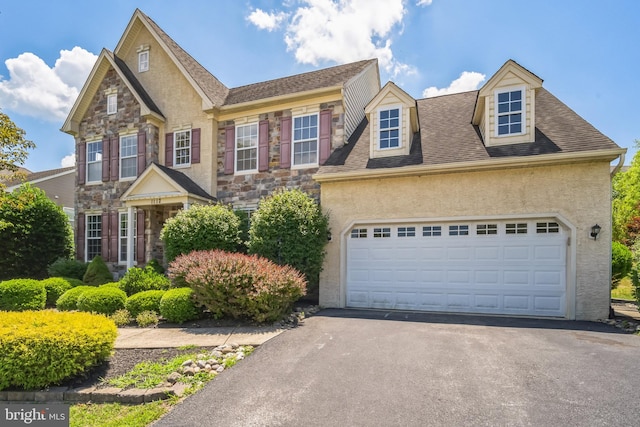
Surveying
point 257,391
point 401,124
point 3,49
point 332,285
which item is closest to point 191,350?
point 257,391

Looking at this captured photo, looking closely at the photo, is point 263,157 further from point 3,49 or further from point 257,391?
point 257,391

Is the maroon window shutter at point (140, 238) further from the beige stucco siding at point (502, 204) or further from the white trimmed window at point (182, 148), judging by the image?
the beige stucco siding at point (502, 204)

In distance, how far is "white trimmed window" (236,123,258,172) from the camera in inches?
520

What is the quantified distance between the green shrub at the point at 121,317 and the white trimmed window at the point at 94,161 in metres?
9.00

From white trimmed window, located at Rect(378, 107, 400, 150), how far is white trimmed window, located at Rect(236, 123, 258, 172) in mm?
5102

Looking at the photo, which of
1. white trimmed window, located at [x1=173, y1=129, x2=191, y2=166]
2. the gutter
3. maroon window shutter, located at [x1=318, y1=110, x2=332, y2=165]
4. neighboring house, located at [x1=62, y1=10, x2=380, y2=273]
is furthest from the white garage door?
white trimmed window, located at [x1=173, y1=129, x2=191, y2=166]

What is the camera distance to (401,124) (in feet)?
35.2

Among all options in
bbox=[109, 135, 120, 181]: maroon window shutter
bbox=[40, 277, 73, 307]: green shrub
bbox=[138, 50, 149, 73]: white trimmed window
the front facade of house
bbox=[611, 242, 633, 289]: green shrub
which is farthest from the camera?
bbox=[138, 50, 149, 73]: white trimmed window

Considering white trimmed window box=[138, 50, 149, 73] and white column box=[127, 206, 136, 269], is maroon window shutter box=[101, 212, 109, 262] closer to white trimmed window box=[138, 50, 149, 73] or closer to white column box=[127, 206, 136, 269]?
white column box=[127, 206, 136, 269]

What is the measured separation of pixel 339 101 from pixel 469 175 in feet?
17.5

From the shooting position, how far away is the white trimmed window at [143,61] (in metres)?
14.9

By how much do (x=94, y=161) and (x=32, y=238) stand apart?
4083 millimetres

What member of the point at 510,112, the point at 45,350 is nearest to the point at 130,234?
the point at 45,350

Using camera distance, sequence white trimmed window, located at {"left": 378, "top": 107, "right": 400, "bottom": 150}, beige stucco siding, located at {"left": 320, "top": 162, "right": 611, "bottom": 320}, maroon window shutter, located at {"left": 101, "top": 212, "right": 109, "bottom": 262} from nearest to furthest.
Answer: beige stucco siding, located at {"left": 320, "top": 162, "right": 611, "bottom": 320}, white trimmed window, located at {"left": 378, "top": 107, "right": 400, "bottom": 150}, maroon window shutter, located at {"left": 101, "top": 212, "right": 109, "bottom": 262}
